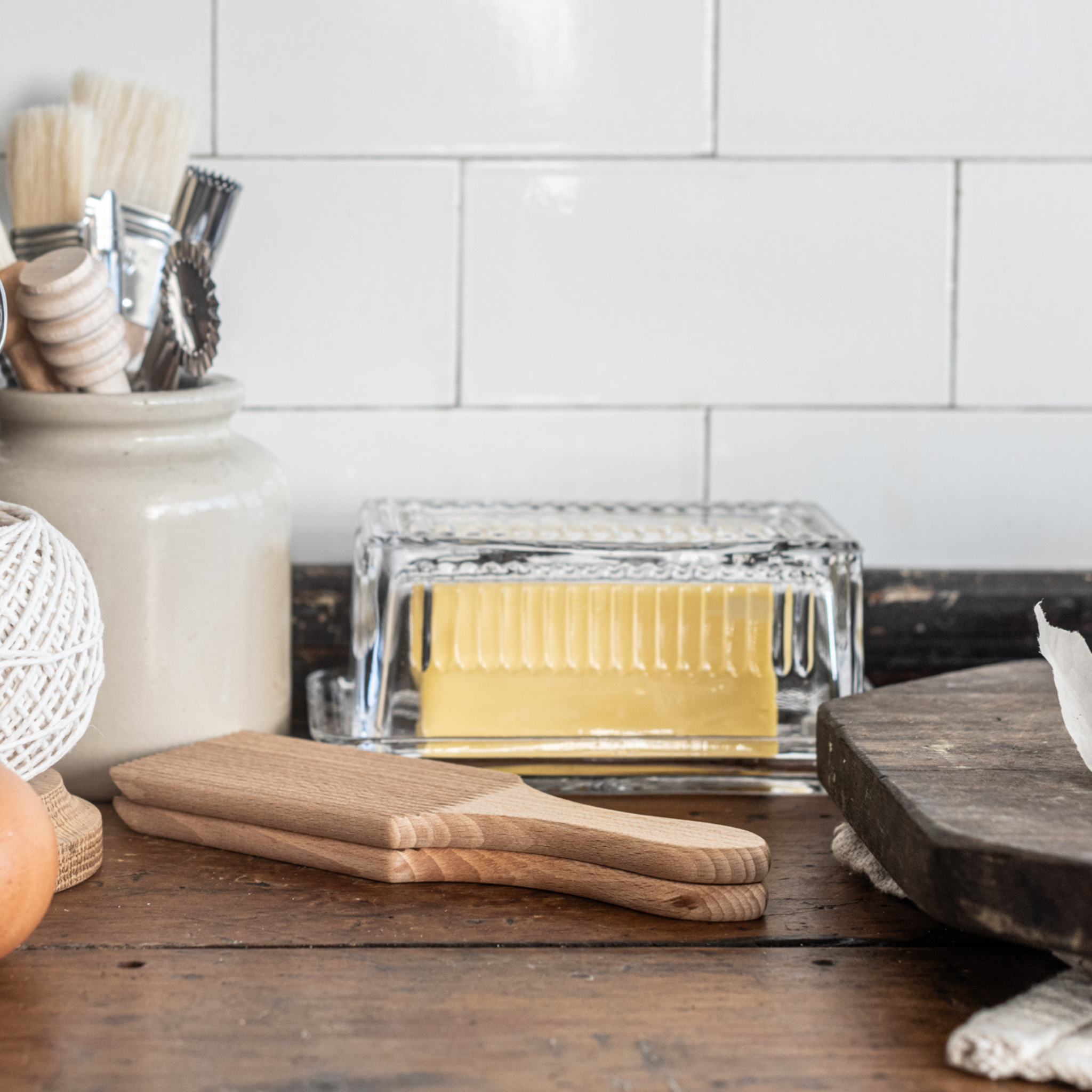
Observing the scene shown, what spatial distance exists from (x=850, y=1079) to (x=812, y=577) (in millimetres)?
280

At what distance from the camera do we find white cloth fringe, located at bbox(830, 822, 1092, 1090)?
13.2 inches

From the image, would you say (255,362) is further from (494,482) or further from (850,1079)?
(850,1079)

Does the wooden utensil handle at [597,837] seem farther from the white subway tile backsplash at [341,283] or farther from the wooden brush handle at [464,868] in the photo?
the white subway tile backsplash at [341,283]

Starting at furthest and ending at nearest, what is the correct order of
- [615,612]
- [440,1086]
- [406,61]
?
[406,61]
[615,612]
[440,1086]

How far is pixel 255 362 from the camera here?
28.8 inches

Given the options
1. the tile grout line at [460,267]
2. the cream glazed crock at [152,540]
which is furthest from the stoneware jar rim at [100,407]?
the tile grout line at [460,267]

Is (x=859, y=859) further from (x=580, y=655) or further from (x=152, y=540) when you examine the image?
(x=152, y=540)

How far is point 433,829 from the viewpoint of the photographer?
46 centimetres

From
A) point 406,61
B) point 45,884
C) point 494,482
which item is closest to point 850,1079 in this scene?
point 45,884

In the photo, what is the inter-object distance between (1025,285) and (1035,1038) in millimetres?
522

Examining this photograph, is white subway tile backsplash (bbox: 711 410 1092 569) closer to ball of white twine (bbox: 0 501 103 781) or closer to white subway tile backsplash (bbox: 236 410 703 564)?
white subway tile backsplash (bbox: 236 410 703 564)

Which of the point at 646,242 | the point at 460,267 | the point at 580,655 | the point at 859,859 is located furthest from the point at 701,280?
the point at 859,859

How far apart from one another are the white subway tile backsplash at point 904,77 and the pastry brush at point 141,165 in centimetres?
31

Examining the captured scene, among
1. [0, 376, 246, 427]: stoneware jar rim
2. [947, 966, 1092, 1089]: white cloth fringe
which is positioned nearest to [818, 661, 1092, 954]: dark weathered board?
[947, 966, 1092, 1089]: white cloth fringe
